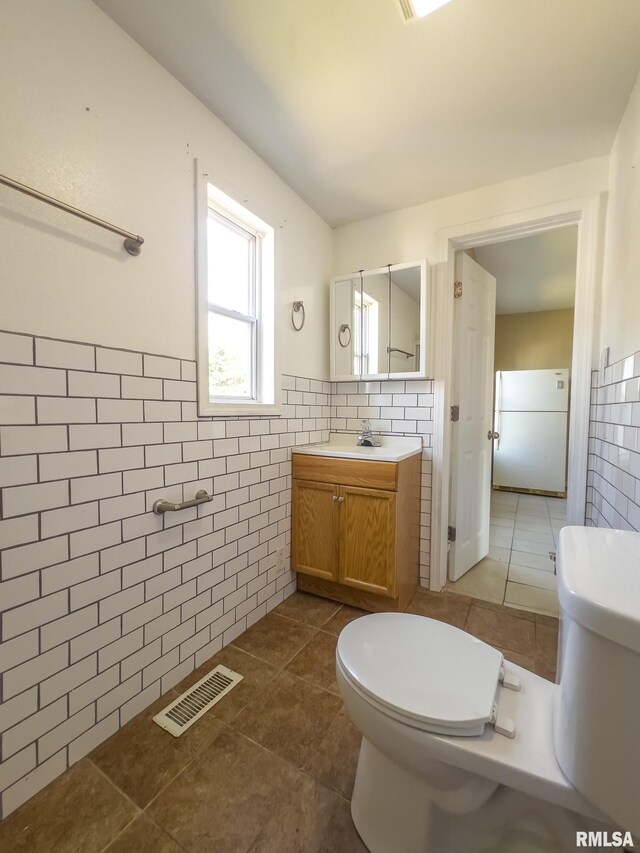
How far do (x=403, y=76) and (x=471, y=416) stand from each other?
176 cm

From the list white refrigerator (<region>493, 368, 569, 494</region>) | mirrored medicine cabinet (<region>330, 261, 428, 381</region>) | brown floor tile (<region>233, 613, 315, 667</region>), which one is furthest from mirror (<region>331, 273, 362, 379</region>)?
white refrigerator (<region>493, 368, 569, 494</region>)

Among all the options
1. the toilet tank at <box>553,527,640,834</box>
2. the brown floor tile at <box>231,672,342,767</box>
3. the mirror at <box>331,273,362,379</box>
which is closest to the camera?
the toilet tank at <box>553,527,640,834</box>

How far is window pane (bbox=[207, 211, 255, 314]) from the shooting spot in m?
1.70

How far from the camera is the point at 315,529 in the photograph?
1993mm

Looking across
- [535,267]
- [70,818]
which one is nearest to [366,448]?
[70,818]

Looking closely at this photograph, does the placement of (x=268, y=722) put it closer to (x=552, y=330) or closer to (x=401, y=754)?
(x=401, y=754)

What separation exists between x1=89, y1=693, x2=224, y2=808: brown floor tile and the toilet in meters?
0.55

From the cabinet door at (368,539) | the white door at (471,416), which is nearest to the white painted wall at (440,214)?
the white door at (471,416)

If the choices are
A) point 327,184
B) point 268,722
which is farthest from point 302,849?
point 327,184

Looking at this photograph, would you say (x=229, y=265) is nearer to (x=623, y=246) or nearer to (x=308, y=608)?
(x=623, y=246)

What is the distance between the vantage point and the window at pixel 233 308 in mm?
1483

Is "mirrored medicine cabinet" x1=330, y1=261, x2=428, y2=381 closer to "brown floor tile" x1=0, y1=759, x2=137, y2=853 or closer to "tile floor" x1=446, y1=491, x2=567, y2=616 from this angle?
"tile floor" x1=446, y1=491, x2=567, y2=616

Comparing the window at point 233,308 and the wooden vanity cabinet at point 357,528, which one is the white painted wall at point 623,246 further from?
the window at point 233,308

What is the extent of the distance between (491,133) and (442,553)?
220 cm
